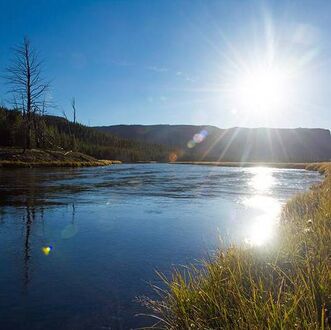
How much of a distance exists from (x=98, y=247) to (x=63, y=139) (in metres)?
93.9

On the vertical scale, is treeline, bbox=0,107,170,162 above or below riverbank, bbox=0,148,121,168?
above

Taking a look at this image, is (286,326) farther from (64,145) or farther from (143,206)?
(64,145)

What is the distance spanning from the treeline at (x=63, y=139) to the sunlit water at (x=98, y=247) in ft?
109

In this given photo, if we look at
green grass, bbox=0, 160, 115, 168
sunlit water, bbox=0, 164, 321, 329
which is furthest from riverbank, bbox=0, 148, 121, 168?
sunlit water, bbox=0, 164, 321, 329

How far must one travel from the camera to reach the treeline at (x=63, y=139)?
6335cm

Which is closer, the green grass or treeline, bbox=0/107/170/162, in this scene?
the green grass

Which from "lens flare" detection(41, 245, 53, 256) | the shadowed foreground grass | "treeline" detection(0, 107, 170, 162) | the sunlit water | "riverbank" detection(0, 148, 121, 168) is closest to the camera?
the shadowed foreground grass

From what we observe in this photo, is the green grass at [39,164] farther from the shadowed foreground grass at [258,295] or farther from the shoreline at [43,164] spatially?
the shadowed foreground grass at [258,295]

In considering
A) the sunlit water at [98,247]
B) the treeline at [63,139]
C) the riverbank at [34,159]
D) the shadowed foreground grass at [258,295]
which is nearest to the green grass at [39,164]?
the riverbank at [34,159]

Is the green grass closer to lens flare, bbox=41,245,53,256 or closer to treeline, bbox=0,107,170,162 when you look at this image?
treeline, bbox=0,107,170,162

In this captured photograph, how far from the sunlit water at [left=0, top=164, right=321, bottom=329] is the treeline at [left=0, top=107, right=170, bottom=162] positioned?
109 ft

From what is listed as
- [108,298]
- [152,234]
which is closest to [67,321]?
[108,298]

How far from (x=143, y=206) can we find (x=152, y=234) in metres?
5.45

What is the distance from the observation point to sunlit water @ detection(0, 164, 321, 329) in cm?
520
